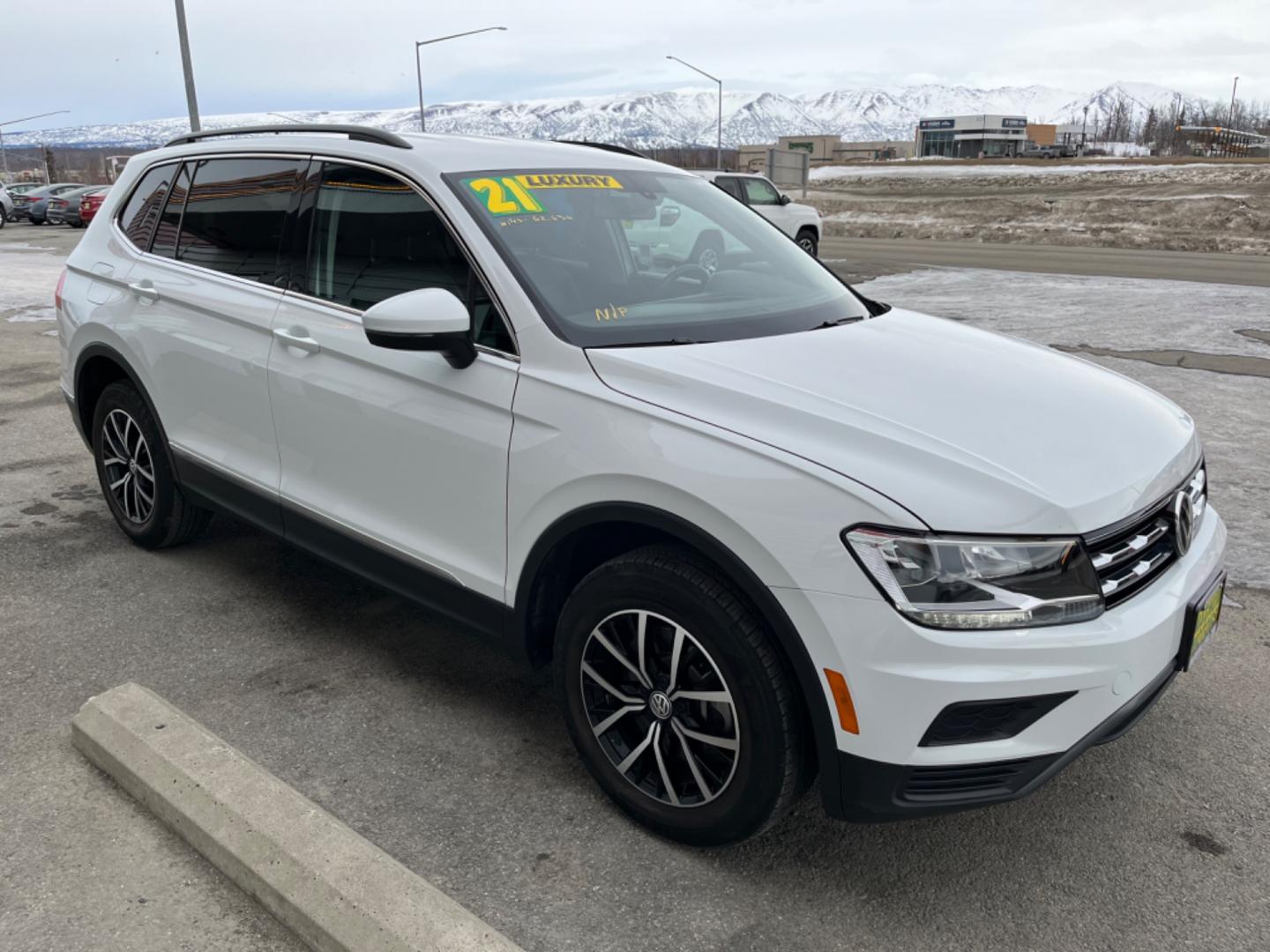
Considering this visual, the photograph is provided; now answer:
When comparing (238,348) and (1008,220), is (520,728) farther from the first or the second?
(1008,220)

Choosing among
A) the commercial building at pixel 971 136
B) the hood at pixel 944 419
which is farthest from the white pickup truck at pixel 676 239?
the commercial building at pixel 971 136

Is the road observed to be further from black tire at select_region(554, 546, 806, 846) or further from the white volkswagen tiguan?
black tire at select_region(554, 546, 806, 846)

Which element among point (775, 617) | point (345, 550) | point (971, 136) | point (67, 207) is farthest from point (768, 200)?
point (971, 136)

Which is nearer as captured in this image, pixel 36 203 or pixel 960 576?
pixel 960 576

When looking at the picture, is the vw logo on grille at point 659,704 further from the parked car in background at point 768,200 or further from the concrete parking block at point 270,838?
the parked car in background at point 768,200

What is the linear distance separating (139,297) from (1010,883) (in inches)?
152

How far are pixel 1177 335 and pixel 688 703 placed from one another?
914 cm

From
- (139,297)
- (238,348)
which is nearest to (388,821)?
(238,348)

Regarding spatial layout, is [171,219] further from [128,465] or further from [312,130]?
[128,465]

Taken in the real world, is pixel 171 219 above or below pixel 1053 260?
above

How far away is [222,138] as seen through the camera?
13.9 ft

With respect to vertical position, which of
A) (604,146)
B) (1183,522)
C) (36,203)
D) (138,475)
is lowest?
(36,203)

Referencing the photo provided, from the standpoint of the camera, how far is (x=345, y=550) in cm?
340

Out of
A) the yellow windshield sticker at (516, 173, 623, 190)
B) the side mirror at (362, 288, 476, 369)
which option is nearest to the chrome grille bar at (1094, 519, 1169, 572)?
the side mirror at (362, 288, 476, 369)
